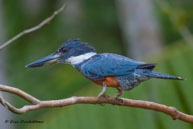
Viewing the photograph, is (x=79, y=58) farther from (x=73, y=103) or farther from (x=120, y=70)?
(x=73, y=103)

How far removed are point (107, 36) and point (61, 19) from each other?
0.94 metres

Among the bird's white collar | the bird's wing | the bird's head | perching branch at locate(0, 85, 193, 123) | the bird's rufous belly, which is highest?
the bird's head

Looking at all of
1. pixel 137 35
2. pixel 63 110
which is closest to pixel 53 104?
pixel 63 110

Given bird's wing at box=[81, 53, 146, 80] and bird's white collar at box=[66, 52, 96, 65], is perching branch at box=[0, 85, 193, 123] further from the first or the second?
bird's white collar at box=[66, 52, 96, 65]

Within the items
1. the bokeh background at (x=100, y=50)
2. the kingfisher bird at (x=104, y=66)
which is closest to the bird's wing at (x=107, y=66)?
the kingfisher bird at (x=104, y=66)

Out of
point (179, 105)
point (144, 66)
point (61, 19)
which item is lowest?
point (179, 105)

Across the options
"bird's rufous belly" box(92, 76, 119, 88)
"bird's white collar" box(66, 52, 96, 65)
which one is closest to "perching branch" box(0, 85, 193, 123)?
"bird's rufous belly" box(92, 76, 119, 88)

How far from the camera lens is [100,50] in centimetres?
842

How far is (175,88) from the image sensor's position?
14.7 feet

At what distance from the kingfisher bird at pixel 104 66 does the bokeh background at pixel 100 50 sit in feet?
3.03

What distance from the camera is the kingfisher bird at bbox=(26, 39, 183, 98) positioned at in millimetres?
3352

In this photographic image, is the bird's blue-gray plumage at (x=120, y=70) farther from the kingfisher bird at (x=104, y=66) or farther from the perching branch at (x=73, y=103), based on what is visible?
the perching branch at (x=73, y=103)

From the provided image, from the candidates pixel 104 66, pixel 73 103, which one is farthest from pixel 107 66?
pixel 73 103

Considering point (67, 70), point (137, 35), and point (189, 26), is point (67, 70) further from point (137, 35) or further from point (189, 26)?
point (189, 26)
